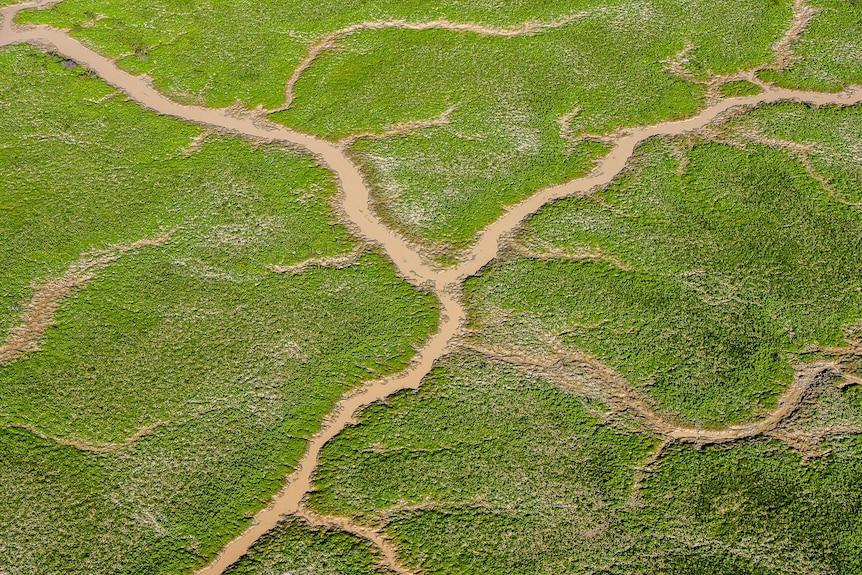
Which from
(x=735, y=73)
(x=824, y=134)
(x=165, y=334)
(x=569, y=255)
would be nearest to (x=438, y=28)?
(x=735, y=73)

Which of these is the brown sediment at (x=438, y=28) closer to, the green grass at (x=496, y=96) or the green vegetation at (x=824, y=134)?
the green grass at (x=496, y=96)

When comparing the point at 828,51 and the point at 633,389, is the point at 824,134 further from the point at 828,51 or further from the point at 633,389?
the point at 633,389

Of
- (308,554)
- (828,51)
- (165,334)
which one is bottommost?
(308,554)

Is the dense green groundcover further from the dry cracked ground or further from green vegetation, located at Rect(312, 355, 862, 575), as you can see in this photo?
green vegetation, located at Rect(312, 355, 862, 575)

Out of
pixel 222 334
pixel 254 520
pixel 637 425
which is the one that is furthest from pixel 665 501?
pixel 222 334

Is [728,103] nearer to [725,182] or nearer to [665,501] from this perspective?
[725,182]

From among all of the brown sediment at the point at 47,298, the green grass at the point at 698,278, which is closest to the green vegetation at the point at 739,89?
the green grass at the point at 698,278

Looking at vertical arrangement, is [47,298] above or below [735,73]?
below
